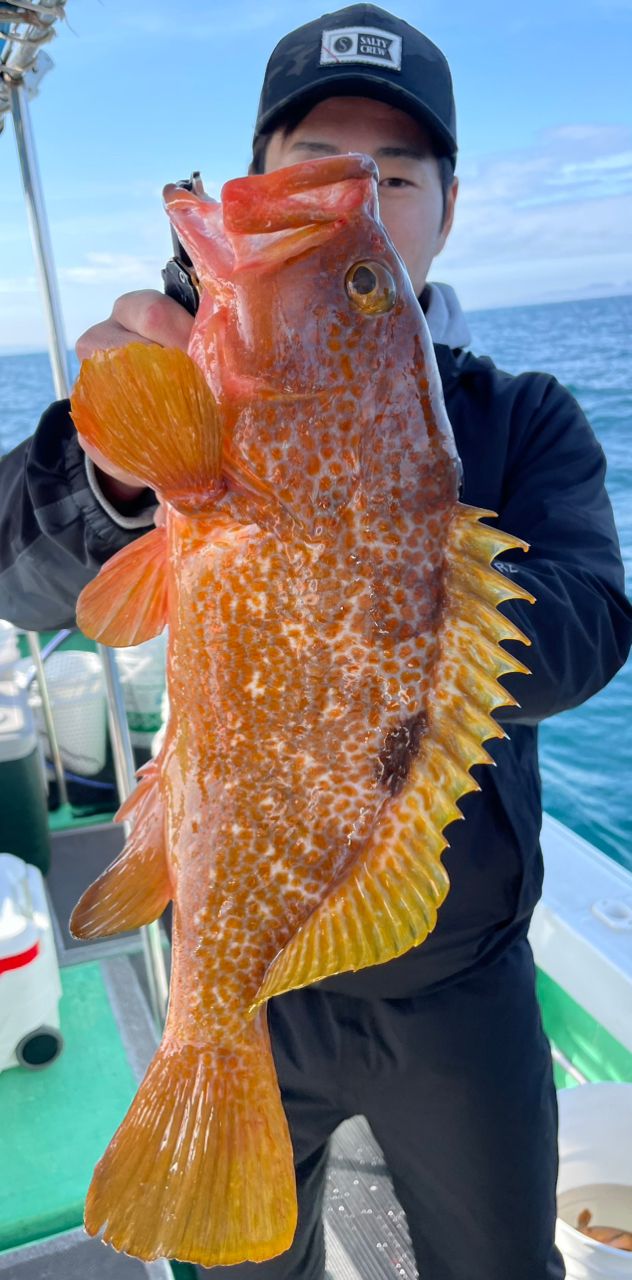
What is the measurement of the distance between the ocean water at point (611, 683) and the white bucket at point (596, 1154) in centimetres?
264

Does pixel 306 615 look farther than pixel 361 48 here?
No

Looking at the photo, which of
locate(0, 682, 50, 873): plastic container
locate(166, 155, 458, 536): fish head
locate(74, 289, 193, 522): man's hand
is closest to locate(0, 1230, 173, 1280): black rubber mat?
locate(0, 682, 50, 873): plastic container

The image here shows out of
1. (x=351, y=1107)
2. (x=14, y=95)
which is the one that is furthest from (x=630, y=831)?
(x=14, y=95)

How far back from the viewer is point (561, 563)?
1.72 metres

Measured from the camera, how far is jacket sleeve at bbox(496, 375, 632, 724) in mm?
1545

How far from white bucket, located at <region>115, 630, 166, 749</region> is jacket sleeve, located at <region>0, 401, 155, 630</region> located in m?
3.74

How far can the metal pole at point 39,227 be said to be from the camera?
2443 millimetres

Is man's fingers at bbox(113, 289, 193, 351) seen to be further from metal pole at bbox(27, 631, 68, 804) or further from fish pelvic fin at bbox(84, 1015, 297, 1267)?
metal pole at bbox(27, 631, 68, 804)

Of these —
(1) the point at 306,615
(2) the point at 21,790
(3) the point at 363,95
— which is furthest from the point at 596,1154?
(3) the point at 363,95

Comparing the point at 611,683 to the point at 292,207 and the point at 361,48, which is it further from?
the point at 292,207

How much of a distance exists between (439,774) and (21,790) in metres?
3.56

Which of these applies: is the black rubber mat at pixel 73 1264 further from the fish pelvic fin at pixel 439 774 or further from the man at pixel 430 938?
the fish pelvic fin at pixel 439 774

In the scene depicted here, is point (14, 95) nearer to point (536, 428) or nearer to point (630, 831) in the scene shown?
point (536, 428)

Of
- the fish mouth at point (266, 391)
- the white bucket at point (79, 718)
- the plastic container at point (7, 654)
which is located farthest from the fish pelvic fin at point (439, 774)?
the white bucket at point (79, 718)
